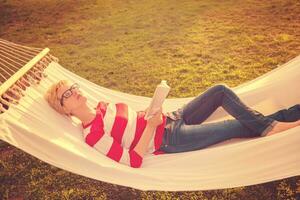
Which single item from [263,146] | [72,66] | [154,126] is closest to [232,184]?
[263,146]

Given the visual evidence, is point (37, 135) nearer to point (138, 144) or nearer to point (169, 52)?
point (138, 144)

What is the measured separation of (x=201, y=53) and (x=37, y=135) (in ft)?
12.1

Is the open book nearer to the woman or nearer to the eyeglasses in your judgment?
the woman

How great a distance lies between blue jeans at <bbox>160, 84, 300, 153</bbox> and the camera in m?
2.42

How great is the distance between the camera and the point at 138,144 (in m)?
2.37

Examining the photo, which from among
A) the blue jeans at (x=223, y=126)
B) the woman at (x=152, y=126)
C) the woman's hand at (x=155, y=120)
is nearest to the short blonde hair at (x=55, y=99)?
the woman at (x=152, y=126)

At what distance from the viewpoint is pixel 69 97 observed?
2.45m

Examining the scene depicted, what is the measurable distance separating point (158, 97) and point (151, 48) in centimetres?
384

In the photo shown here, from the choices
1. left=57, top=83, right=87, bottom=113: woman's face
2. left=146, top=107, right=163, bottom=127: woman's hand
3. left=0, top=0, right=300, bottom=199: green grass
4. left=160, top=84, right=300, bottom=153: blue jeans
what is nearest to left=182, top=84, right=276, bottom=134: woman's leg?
left=160, top=84, right=300, bottom=153: blue jeans

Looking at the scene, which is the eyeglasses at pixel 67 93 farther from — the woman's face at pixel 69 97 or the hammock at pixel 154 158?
the hammock at pixel 154 158

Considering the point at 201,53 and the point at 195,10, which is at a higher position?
the point at 195,10

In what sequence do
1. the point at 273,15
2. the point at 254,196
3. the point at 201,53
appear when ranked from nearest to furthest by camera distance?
the point at 254,196, the point at 201,53, the point at 273,15

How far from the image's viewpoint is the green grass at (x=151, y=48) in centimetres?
294

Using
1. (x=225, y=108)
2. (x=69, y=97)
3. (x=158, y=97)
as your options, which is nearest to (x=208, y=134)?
(x=225, y=108)
